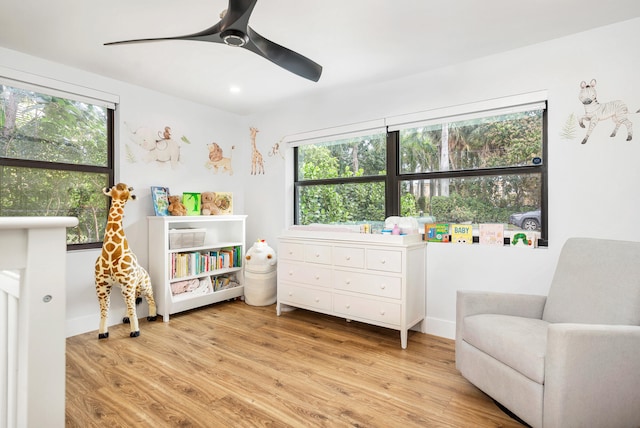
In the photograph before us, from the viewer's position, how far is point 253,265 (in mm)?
3836

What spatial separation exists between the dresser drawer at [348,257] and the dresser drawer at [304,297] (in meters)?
0.33

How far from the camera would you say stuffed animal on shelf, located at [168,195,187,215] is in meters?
3.52

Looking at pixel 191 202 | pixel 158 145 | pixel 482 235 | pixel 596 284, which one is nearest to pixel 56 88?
pixel 158 145

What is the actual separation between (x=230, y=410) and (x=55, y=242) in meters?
1.44

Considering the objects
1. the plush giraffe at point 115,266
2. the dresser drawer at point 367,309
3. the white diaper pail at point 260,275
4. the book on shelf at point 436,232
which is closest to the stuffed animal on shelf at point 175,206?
the plush giraffe at point 115,266

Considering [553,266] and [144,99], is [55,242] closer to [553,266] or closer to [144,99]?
[553,266]

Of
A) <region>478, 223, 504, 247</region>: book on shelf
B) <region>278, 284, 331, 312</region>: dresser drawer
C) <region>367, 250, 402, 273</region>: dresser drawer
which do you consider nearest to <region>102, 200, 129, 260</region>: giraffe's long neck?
<region>278, 284, 331, 312</region>: dresser drawer

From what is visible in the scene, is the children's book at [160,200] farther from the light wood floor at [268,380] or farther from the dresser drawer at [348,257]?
the dresser drawer at [348,257]

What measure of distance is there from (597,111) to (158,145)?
151 inches

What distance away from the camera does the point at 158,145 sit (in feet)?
11.9

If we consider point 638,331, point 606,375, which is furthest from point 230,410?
point 638,331

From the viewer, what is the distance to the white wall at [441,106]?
2.32m

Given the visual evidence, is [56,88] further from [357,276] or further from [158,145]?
[357,276]

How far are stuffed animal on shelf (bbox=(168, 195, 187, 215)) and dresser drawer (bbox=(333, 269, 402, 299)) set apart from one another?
68.0 inches
